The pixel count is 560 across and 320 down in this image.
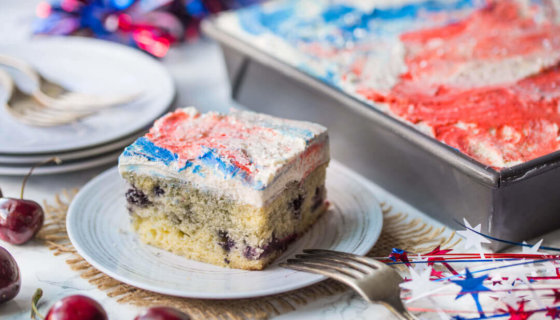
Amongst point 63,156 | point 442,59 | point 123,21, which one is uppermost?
point 442,59

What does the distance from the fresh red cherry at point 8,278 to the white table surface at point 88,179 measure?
3 centimetres

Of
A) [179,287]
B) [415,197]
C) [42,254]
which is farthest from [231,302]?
[415,197]

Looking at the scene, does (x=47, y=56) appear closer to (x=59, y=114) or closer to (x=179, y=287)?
(x=59, y=114)

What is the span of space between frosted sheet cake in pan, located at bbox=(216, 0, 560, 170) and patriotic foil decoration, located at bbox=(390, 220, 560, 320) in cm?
19

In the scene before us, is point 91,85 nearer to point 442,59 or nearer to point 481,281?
point 442,59

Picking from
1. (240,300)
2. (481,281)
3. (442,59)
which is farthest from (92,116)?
(481,281)

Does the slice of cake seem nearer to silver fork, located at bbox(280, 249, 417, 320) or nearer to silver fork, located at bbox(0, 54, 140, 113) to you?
silver fork, located at bbox(280, 249, 417, 320)

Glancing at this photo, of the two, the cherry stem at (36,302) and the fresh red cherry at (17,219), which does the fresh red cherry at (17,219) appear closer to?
the fresh red cherry at (17,219)

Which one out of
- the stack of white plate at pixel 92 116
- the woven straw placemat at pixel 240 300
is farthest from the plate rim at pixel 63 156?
the woven straw placemat at pixel 240 300

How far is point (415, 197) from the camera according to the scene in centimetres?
153

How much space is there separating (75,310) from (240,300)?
0.31m

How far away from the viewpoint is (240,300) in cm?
120

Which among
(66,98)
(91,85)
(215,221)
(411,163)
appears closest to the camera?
(215,221)

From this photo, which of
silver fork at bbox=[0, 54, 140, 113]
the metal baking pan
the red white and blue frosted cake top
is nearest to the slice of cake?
the red white and blue frosted cake top
